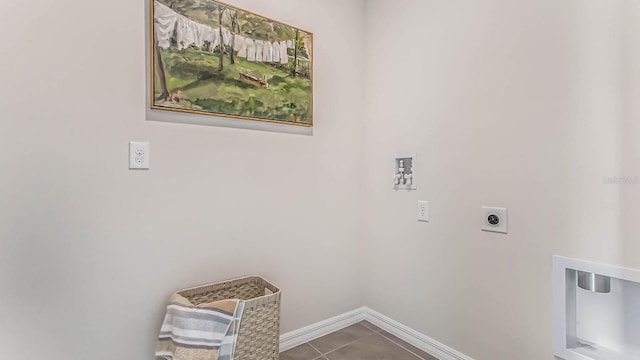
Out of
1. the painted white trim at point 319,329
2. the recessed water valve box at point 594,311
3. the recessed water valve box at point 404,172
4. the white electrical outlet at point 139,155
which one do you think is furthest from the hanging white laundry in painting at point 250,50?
the recessed water valve box at point 594,311

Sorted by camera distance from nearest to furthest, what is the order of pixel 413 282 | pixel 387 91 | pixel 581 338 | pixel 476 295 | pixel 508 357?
pixel 581 338
pixel 508 357
pixel 476 295
pixel 413 282
pixel 387 91

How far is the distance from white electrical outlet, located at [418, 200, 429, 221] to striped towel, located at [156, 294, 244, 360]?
107cm

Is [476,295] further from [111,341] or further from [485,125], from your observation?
[111,341]

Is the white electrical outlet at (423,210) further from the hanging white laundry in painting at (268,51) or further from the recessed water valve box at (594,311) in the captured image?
the hanging white laundry in painting at (268,51)

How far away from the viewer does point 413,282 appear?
70.3 inches

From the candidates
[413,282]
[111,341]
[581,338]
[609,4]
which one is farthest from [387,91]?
[111,341]

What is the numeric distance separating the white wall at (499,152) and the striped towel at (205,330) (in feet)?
3.53

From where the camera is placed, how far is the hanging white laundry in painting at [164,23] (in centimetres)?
133

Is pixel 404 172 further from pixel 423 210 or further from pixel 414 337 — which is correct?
pixel 414 337

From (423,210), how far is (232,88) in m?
1.23

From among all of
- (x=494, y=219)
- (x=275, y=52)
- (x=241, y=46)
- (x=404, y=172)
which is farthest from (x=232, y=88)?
(x=494, y=219)

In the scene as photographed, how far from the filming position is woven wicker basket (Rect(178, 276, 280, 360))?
1.27 m

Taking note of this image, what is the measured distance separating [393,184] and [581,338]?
1.09 meters

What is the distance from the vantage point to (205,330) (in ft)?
3.90
